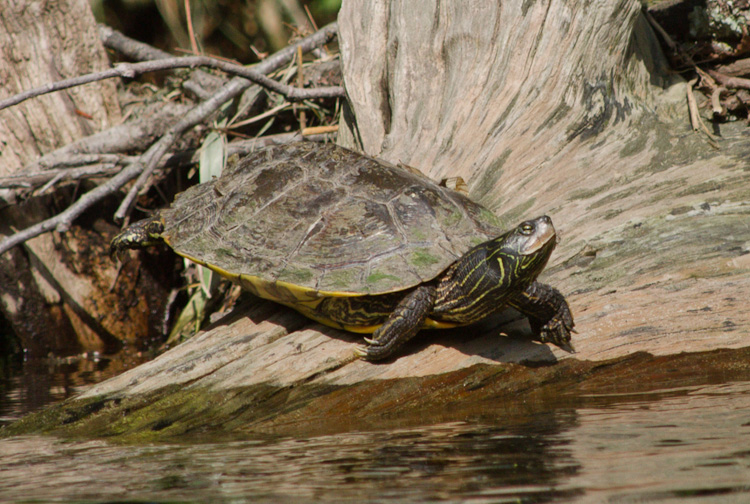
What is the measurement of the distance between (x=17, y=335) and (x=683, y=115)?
16.9 ft

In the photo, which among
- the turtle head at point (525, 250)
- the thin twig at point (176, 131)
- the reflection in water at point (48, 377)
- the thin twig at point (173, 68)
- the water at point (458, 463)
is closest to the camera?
→ the water at point (458, 463)

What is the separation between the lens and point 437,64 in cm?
455

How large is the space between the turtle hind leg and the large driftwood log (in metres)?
0.73

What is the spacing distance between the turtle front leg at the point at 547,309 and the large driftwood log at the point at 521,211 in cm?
12

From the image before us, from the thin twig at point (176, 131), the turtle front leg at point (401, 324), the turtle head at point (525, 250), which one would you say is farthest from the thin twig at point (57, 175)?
the turtle head at point (525, 250)

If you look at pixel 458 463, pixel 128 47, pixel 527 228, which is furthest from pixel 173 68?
pixel 458 463

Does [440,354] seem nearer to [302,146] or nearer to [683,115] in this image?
[302,146]

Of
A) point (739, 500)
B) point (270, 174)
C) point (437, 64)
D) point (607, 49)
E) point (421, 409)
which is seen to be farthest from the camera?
point (437, 64)

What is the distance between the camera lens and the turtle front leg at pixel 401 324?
288 cm

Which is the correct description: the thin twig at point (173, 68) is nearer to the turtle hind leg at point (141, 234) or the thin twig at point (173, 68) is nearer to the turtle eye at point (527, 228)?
the turtle hind leg at point (141, 234)

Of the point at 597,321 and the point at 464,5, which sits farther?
the point at 464,5

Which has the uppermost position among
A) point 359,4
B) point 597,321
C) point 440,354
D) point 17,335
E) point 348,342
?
point 359,4

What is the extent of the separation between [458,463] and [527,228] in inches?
42.8

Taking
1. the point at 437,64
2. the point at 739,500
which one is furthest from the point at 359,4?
the point at 739,500
